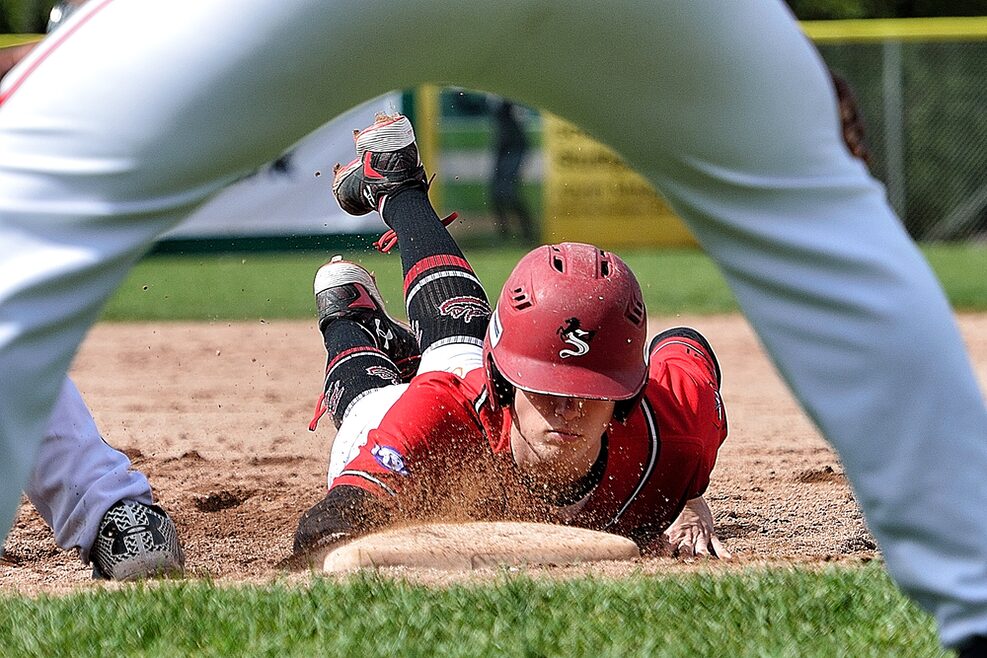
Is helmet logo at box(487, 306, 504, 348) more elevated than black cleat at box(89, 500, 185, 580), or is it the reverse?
helmet logo at box(487, 306, 504, 348)

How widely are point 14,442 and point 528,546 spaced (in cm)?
146

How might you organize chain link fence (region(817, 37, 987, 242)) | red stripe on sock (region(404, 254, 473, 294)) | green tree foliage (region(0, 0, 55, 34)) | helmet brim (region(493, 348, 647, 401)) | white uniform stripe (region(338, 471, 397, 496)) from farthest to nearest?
1. green tree foliage (region(0, 0, 55, 34))
2. chain link fence (region(817, 37, 987, 242))
3. red stripe on sock (region(404, 254, 473, 294))
4. white uniform stripe (region(338, 471, 397, 496))
5. helmet brim (region(493, 348, 647, 401))

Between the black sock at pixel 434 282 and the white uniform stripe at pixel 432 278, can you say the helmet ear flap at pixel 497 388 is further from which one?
the white uniform stripe at pixel 432 278

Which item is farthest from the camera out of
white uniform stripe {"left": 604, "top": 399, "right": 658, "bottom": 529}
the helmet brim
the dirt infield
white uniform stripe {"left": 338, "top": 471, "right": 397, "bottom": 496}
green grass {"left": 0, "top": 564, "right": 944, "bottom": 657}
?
the dirt infield

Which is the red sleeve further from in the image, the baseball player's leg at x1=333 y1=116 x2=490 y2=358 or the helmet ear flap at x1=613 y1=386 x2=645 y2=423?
the baseball player's leg at x1=333 y1=116 x2=490 y2=358

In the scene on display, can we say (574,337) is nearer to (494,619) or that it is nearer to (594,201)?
(494,619)

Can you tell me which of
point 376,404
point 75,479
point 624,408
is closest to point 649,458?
point 624,408

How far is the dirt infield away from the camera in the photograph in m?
3.11

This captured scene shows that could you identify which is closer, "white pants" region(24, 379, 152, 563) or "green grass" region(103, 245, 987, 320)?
"white pants" region(24, 379, 152, 563)

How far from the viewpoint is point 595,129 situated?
158 cm

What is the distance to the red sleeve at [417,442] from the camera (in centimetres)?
287

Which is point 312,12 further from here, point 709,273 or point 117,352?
point 709,273

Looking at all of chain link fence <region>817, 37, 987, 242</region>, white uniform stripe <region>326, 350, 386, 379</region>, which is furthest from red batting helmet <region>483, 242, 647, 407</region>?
chain link fence <region>817, 37, 987, 242</region>

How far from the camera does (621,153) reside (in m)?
1.59
